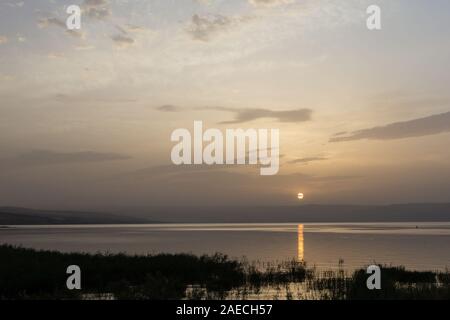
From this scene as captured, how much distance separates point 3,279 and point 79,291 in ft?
16.0

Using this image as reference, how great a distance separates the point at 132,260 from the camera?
39375 millimetres

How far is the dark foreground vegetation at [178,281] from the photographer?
2706 cm

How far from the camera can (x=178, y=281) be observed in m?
31.7

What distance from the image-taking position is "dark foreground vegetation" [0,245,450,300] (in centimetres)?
2706

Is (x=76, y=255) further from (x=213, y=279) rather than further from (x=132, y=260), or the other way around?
(x=213, y=279)
